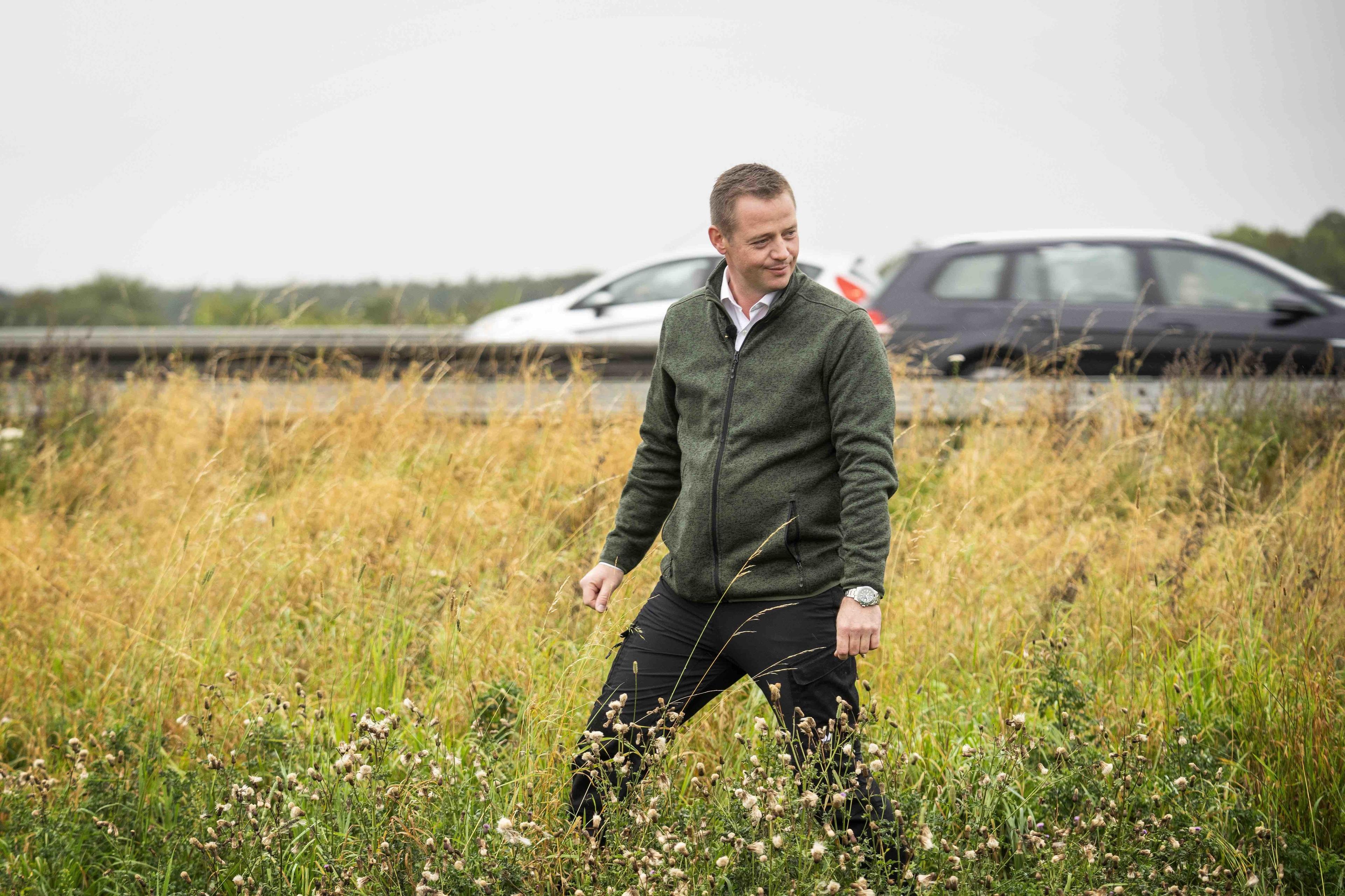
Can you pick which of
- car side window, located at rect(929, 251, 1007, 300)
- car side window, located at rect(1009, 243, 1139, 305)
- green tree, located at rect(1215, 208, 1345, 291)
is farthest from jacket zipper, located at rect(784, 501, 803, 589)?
green tree, located at rect(1215, 208, 1345, 291)

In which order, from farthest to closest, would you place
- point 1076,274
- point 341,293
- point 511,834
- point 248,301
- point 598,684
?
1. point 341,293
2. point 248,301
3. point 1076,274
4. point 598,684
5. point 511,834

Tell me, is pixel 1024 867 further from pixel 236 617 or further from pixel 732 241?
pixel 236 617

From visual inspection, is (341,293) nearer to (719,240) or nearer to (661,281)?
(661,281)

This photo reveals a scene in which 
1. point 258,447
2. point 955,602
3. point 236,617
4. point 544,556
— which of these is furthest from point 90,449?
point 955,602

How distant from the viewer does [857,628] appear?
214 centimetres

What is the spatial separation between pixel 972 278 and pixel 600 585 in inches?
234

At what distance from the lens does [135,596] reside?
3984mm

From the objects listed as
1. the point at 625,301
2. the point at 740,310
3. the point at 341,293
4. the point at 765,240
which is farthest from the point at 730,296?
the point at 341,293

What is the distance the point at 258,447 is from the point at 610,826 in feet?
15.9

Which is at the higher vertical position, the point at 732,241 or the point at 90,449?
the point at 732,241

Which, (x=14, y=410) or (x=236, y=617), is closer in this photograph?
(x=236, y=617)

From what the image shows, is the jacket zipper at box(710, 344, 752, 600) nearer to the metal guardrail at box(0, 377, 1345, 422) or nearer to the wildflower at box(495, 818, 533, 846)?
the wildflower at box(495, 818, 533, 846)

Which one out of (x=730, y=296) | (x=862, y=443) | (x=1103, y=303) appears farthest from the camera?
(x=1103, y=303)

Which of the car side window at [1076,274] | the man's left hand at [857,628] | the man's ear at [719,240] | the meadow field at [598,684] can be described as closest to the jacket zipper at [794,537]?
the man's left hand at [857,628]
